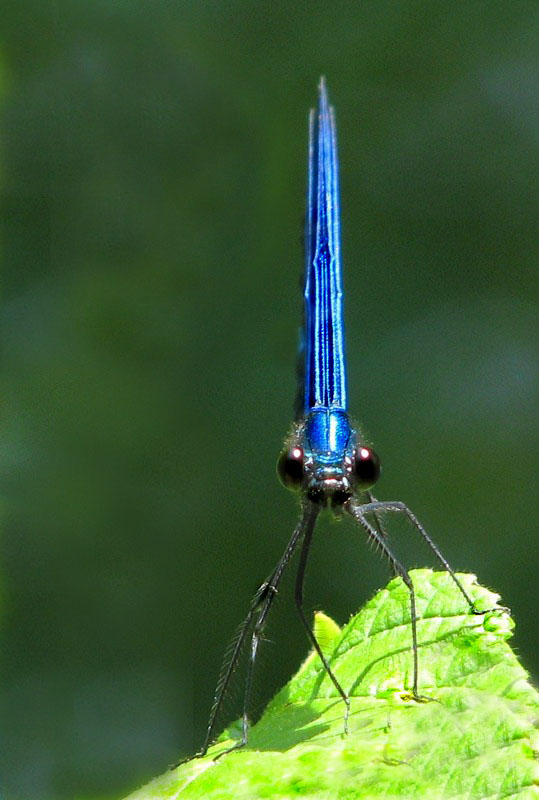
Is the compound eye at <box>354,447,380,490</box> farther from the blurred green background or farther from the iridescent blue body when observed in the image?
the blurred green background

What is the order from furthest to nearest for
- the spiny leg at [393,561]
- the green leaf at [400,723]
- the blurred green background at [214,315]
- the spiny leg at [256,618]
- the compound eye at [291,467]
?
the blurred green background at [214,315], the compound eye at [291,467], the spiny leg at [256,618], the spiny leg at [393,561], the green leaf at [400,723]

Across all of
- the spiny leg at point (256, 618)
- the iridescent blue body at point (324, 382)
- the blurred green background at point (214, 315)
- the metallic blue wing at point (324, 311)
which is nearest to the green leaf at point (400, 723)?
the spiny leg at point (256, 618)

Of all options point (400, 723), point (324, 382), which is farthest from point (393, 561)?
point (400, 723)

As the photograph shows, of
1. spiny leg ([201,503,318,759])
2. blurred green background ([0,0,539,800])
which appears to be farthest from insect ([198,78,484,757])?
blurred green background ([0,0,539,800])

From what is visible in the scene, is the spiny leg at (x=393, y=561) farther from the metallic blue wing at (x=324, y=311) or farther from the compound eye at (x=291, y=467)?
the metallic blue wing at (x=324, y=311)

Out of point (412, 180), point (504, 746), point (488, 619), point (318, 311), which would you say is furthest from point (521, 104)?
point (504, 746)
